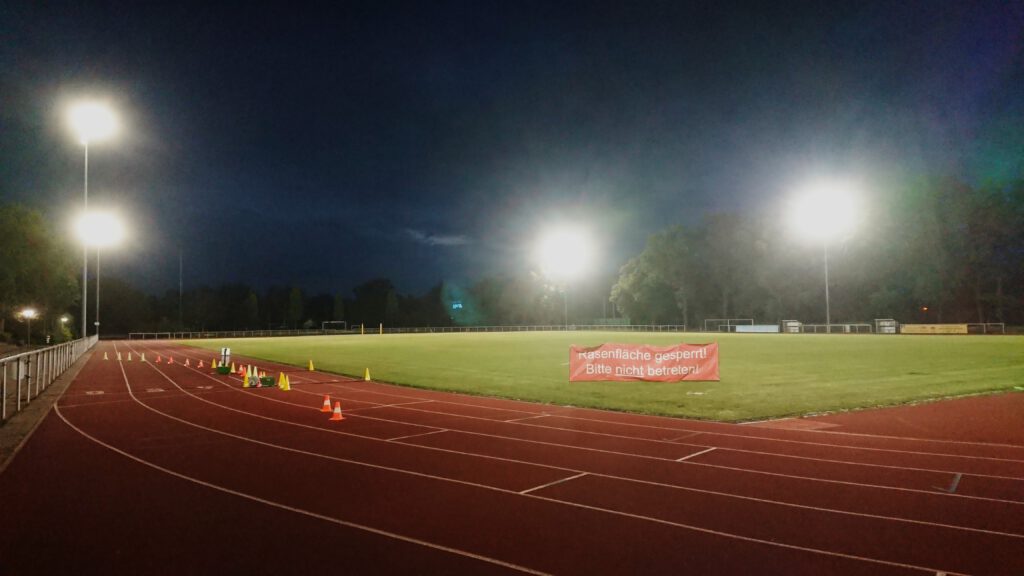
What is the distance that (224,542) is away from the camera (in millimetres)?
5688

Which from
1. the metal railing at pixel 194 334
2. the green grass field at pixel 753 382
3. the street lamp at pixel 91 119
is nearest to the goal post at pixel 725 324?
the green grass field at pixel 753 382

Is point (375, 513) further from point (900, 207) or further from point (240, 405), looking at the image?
point (900, 207)

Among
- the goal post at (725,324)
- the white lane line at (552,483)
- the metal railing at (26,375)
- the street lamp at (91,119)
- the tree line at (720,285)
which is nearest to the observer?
the white lane line at (552,483)

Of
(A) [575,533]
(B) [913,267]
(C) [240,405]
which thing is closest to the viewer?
(A) [575,533]

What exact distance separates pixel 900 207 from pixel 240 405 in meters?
83.6

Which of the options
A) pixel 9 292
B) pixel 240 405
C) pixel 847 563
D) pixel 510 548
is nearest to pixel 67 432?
pixel 240 405

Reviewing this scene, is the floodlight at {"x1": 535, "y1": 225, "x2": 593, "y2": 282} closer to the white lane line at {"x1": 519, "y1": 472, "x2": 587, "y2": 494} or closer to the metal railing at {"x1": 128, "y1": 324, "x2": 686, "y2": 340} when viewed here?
the metal railing at {"x1": 128, "y1": 324, "x2": 686, "y2": 340}

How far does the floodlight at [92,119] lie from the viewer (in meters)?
30.1

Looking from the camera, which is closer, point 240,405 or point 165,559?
point 165,559

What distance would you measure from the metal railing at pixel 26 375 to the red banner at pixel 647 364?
48.2 feet

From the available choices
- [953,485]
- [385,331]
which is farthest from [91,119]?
A: [385,331]

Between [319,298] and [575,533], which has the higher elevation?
[319,298]

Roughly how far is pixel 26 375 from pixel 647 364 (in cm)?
1793

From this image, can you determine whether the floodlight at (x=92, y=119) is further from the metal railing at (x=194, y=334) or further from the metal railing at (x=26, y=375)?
the metal railing at (x=194, y=334)
